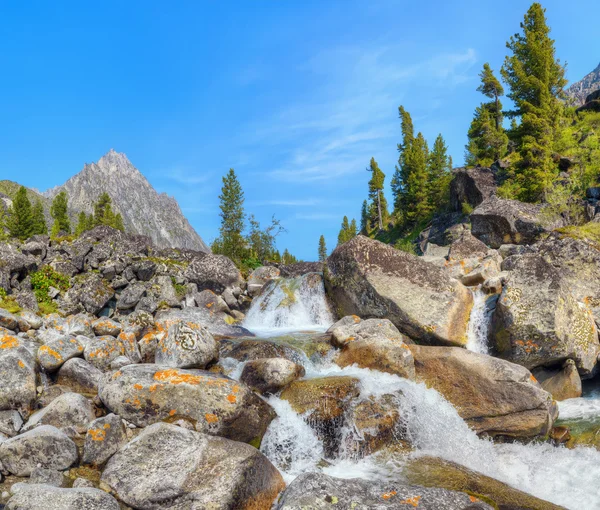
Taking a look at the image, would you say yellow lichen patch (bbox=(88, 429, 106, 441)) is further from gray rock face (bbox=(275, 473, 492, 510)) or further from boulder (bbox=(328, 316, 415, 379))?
boulder (bbox=(328, 316, 415, 379))

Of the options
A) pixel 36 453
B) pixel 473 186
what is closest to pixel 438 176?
pixel 473 186

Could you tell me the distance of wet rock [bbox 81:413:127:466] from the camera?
326 inches

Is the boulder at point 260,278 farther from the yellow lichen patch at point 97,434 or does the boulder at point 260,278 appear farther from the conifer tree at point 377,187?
the conifer tree at point 377,187

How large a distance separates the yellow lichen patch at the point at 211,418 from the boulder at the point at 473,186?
40.9 metres

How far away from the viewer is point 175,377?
980cm

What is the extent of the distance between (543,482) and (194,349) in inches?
371

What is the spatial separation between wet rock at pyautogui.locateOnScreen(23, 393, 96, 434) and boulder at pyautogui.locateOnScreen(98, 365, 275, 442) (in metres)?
0.53

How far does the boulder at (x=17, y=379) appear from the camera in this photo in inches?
401

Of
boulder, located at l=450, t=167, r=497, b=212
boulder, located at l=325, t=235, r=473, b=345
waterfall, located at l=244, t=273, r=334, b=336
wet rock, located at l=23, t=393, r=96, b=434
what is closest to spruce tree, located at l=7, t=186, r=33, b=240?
waterfall, located at l=244, t=273, r=334, b=336

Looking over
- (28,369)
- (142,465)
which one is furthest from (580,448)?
(28,369)

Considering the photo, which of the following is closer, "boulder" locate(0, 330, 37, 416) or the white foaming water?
"boulder" locate(0, 330, 37, 416)

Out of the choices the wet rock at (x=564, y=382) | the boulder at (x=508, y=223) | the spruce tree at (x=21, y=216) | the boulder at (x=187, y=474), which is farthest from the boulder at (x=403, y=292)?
the spruce tree at (x=21, y=216)

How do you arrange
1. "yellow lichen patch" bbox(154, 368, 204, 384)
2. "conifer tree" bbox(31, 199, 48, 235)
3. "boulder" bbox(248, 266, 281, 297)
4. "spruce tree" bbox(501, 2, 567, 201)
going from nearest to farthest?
1. "yellow lichen patch" bbox(154, 368, 204, 384)
2. "boulder" bbox(248, 266, 281, 297)
3. "spruce tree" bbox(501, 2, 567, 201)
4. "conifer tree" bbox(31, 199, 48, 235)

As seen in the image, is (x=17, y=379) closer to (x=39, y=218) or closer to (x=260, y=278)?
(x=260, y=278)
